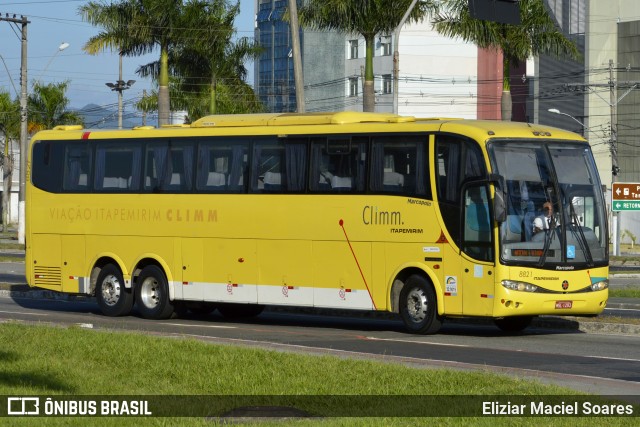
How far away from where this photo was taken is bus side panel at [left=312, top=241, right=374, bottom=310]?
75.2ft

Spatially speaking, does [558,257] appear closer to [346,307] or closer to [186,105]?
[346,307]

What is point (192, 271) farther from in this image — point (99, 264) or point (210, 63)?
point (210, 63)

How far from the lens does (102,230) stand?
26859 mm

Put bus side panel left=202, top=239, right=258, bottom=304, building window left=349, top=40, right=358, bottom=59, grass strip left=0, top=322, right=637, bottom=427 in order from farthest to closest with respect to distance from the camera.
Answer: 1. building window left=349, top=40, right=358, bottom=59
2. bus side panel left=202, top=239, right=258, bottom=304
3. grass strip left=0, top=322, right=637, bottom=427

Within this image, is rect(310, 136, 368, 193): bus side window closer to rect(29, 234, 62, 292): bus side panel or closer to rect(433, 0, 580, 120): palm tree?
rect(29, 234, 62, 292): bus side panel

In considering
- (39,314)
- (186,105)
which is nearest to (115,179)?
(39,314)

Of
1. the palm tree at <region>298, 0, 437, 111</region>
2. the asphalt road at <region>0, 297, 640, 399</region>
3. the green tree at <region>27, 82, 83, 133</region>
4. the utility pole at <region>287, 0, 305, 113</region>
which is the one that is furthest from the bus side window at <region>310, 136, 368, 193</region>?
the green tree at <region>27, 82, 83, 133</region>

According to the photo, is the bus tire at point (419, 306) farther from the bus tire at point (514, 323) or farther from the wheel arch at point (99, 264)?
the wheel arch at point (99, 264)

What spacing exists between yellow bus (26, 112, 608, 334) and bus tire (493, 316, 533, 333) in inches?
4.4

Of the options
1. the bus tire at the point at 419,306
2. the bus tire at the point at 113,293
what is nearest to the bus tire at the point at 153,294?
the bus tire at the point at 113,293

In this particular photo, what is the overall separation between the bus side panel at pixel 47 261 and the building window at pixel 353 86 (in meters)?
82.5

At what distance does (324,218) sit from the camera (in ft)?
76.9

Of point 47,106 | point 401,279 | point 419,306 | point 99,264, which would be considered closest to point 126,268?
point 99,264

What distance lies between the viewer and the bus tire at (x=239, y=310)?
26.7m
